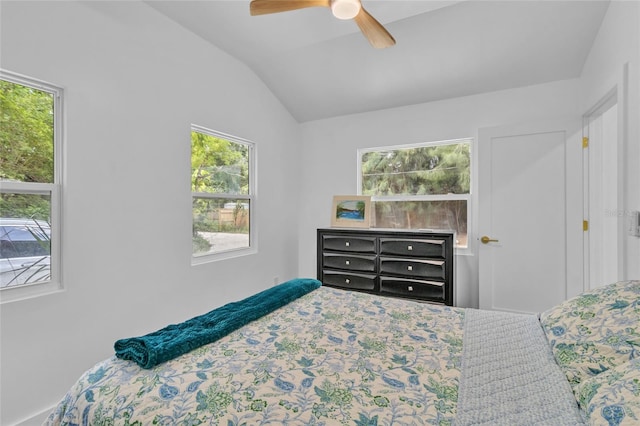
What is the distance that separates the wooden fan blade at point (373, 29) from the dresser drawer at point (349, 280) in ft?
7.28

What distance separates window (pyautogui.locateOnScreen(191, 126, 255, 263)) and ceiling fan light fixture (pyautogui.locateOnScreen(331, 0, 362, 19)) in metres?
1.70

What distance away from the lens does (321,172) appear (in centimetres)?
414

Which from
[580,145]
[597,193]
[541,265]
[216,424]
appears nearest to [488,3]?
[580,145]

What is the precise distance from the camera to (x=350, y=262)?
342 cm

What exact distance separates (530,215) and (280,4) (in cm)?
275

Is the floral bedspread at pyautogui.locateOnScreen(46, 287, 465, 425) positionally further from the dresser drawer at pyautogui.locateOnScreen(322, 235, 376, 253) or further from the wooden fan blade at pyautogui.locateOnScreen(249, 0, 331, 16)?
the dresser drawer at pyautogui.locateOnScreen(322, 235, 376, 253)

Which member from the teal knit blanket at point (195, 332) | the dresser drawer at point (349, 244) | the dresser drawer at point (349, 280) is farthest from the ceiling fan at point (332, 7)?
the dresser drawer at point (349, 280)

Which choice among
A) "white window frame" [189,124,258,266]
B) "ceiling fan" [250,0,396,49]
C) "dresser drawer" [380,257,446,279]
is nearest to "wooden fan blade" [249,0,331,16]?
"ceiling fan" [250,0,396,49]

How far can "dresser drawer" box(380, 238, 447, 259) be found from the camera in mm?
2977

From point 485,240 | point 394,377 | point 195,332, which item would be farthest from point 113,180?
point 485,240

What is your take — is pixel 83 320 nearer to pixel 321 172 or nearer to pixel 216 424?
pixel 216 424

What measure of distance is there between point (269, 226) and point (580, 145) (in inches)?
123

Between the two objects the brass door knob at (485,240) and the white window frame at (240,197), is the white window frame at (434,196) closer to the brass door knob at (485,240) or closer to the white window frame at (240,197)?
the brass door knob at (485,240)

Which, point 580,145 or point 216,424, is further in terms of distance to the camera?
point 580,145
